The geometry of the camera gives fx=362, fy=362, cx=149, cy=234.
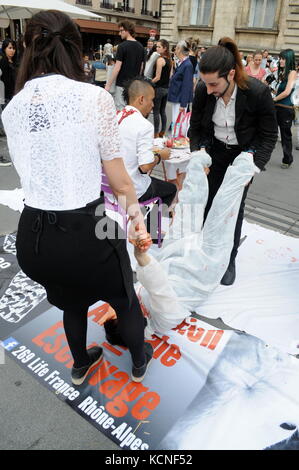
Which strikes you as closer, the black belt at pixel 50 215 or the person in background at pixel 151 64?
the black belt at pixel 50 215

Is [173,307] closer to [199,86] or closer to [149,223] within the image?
[149,223]

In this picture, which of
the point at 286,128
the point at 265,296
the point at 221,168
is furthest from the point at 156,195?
the point at 286,128

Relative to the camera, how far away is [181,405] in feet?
5.85

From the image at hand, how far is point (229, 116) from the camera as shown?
2445 mm

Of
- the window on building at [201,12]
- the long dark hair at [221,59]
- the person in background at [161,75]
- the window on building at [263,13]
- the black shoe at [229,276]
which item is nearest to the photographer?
the long dark hair at [221,59]

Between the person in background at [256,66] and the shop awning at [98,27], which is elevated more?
the shop awning at [98,27]

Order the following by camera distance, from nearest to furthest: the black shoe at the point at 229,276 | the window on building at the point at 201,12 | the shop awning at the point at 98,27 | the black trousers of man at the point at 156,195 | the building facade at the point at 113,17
Result: the black shoe at the point at 229,276 < the black trousers of man at the point at 156,195 < the window on building at the point at 201,12 < the shop awning at the point at 98,27 < the building facade at the point at 113,17

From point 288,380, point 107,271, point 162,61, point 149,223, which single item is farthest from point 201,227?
point 162,61

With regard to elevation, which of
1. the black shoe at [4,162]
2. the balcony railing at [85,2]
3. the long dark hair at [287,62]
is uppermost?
the balcony railing at [85,2]

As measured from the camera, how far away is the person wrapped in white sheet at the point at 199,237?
2.41 meters

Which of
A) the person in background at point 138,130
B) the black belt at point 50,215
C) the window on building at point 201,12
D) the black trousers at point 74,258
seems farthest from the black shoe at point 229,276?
the window on building at point 201,12

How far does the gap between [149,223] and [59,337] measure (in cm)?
141

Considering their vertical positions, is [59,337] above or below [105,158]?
below

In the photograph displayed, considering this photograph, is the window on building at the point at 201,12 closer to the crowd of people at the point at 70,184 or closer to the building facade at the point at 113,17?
the building facade at the point at 113,17
